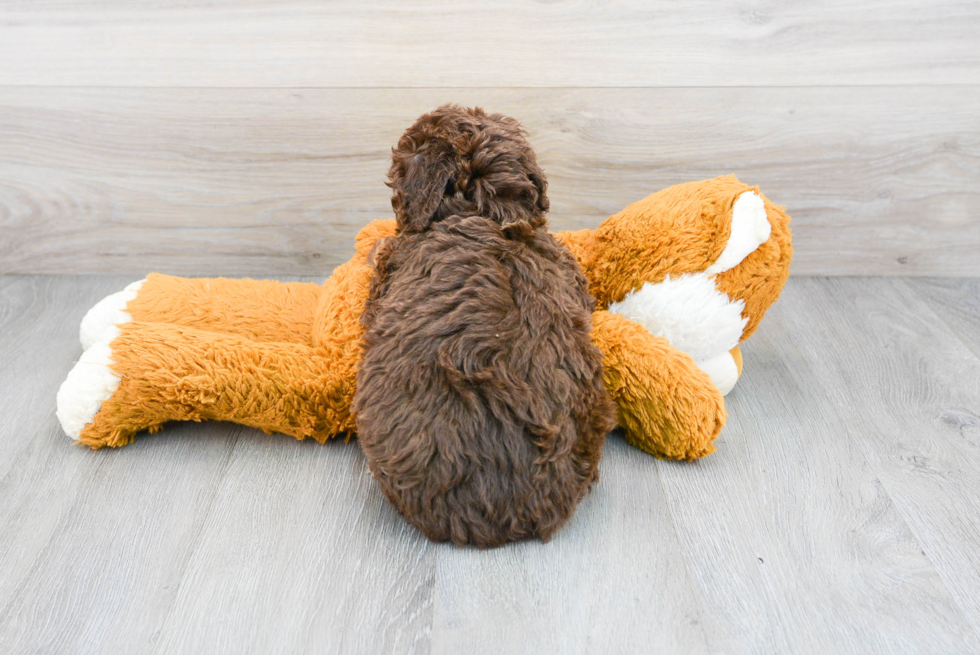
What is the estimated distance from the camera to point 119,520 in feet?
2.72

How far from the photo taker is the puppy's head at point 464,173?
0.81 metres

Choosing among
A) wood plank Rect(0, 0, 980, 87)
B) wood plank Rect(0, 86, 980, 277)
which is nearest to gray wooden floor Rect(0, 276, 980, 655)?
wood plank Rect(0, 86, 980, 277)

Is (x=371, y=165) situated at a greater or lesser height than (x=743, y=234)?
lesser

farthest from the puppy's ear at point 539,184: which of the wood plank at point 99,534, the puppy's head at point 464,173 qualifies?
the wood plank at point 99,534

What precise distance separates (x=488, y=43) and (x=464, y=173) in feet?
1.80

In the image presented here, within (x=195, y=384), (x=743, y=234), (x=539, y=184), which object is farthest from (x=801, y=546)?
(x=195, y=384)

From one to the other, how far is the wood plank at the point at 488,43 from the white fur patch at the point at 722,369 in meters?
0.54

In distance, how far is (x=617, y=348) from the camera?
0.89m

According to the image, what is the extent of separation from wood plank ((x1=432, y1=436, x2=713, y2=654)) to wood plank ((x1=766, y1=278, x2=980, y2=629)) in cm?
28

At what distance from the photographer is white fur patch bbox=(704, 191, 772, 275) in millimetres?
916

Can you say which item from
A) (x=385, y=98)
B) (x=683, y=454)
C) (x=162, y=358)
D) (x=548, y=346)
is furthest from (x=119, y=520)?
(x=385, y=98)

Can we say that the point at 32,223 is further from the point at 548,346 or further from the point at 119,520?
the point at 548,346

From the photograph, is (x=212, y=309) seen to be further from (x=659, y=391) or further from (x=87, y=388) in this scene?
(x=659, y=391)

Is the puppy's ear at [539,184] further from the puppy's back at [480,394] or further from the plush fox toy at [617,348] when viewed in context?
the plush fox toy at [617,348]
